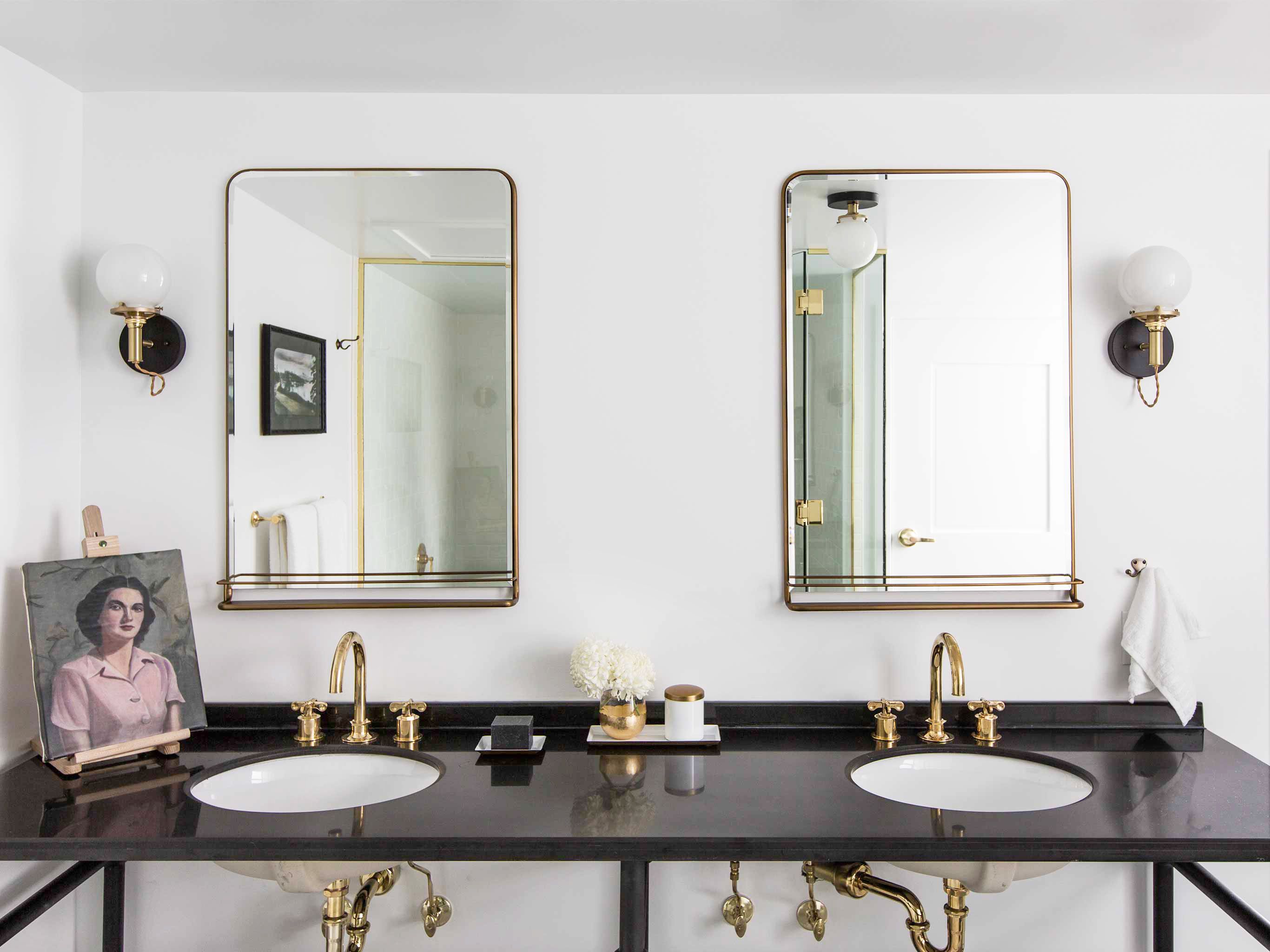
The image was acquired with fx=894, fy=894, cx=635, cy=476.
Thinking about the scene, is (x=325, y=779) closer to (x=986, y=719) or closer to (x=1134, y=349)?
(x=986, y=719)

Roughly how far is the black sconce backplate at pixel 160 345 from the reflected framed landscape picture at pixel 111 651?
1.23ft

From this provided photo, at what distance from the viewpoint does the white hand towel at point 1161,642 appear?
69.2 inches

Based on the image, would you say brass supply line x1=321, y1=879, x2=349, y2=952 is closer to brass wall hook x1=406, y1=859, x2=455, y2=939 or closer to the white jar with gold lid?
brass wall hook x1=406, y1=859, x2=455, y2=939

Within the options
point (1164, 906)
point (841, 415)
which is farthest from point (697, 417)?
point (1164, 906)

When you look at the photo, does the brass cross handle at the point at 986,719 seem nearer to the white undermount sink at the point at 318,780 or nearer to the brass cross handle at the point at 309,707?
the white undermount sink at the point at 318,780

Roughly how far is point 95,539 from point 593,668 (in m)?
0.97

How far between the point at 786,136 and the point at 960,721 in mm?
1248

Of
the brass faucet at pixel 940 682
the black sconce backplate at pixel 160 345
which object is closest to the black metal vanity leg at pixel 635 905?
the brass faucet at pixel 940 682

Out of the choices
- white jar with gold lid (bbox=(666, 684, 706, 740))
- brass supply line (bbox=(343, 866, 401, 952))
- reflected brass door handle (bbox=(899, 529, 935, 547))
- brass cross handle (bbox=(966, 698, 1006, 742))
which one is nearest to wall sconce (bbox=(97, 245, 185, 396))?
brass supply line (bbox=(343, 866, 401, 952))

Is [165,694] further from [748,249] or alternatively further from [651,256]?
[748,249]

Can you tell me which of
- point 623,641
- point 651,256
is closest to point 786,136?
point 651,256

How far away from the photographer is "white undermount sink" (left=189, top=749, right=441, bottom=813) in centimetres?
163

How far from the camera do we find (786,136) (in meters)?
1.83

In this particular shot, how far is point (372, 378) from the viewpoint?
1810mm
